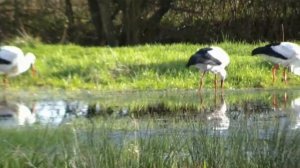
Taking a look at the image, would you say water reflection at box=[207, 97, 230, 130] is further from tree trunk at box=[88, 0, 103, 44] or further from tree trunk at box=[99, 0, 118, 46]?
tree trunk at box=[88, 0, 103, 44]

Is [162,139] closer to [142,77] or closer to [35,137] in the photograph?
[35,137]

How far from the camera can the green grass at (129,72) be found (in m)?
14.2

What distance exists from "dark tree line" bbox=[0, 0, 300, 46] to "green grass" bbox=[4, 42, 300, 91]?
5.46 m

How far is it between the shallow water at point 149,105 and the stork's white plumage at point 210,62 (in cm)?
39

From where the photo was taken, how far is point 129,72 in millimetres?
14781

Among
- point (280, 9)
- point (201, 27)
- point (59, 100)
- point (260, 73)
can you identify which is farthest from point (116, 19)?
point (59, 100)

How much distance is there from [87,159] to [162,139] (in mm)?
861

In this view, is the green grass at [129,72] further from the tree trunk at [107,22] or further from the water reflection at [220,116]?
the tree trunk at [107,22]

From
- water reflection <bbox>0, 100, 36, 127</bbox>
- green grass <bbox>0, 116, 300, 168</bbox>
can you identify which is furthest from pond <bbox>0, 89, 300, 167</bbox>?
water reflection <bbox>0, 100, 36, 127</bbox>

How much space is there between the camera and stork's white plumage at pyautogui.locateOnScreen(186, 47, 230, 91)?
531 inches

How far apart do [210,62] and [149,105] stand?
225cm

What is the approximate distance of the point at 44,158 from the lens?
6.79 metres

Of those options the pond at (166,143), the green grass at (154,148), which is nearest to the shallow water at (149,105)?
the pond at (166,143)

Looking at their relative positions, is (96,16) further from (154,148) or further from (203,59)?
(154,148)
